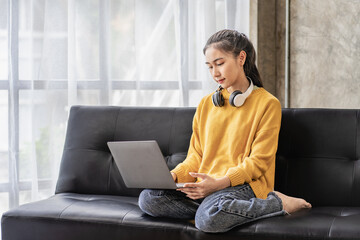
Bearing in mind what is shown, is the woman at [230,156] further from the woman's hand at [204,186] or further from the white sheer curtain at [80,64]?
the white sheer curtain at [80,64]

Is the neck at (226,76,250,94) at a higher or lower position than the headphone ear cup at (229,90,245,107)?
higher

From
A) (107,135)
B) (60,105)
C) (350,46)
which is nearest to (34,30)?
(60,105)

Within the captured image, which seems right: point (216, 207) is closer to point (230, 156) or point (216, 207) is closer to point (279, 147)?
point (230, 156)

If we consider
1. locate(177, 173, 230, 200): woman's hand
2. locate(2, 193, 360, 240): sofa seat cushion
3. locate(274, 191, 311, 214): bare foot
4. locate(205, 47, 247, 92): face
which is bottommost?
locate(2, 193, 360, 240): sofa seat cushion

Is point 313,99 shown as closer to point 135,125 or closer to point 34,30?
point 135,125

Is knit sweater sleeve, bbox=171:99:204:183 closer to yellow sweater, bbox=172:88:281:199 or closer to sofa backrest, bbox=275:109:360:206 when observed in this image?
yellow sweater, bbox=172:88:281:199

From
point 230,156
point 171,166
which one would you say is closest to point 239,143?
point 230,156

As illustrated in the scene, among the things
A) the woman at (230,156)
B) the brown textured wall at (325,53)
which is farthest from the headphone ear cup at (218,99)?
the brown textured wall at (325,53)

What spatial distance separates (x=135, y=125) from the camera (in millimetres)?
2406

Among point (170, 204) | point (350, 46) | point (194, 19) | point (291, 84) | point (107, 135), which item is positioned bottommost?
point (170, 204)

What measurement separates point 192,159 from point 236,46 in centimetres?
50

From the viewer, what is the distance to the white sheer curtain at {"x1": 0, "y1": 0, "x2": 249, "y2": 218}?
288cm

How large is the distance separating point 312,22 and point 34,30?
1567mm

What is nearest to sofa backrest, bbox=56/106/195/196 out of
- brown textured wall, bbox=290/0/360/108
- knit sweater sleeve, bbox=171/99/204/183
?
knit sweater sleeve, bbox=171/99/204/183
